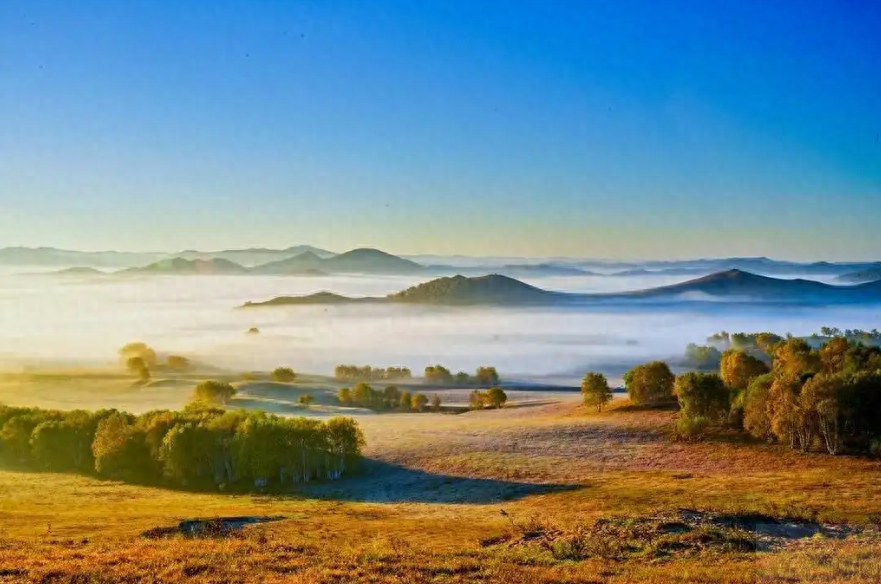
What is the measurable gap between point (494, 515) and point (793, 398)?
50.3m

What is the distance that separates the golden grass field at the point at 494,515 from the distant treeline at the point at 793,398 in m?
4.19

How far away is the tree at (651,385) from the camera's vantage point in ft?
415

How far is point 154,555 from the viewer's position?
37188 millimetres

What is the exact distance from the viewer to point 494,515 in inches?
2552

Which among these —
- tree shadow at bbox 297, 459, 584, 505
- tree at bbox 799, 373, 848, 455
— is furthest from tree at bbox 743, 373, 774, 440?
tree shadow at bbox 297, 459, 584, 505

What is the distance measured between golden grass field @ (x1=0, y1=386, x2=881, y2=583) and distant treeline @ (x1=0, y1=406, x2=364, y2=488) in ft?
16.6

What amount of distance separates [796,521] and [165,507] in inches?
2316

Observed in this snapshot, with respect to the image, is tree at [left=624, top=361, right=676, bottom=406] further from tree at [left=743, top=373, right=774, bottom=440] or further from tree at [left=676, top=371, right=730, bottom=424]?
tree at [left=743, top=373, right=774, bottom=440]

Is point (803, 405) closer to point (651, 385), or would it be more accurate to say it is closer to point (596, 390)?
point (651, 385)

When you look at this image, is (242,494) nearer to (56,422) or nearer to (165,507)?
(165,507)

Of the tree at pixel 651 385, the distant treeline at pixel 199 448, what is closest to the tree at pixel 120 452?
the distant treeline at pixel 199 448

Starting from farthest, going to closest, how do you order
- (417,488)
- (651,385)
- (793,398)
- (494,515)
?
(651,385), (793,398), (417,488), (494,515)

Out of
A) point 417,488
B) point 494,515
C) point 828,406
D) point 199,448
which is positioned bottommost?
point 417,488

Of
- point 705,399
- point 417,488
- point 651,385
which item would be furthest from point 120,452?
point 651,385
